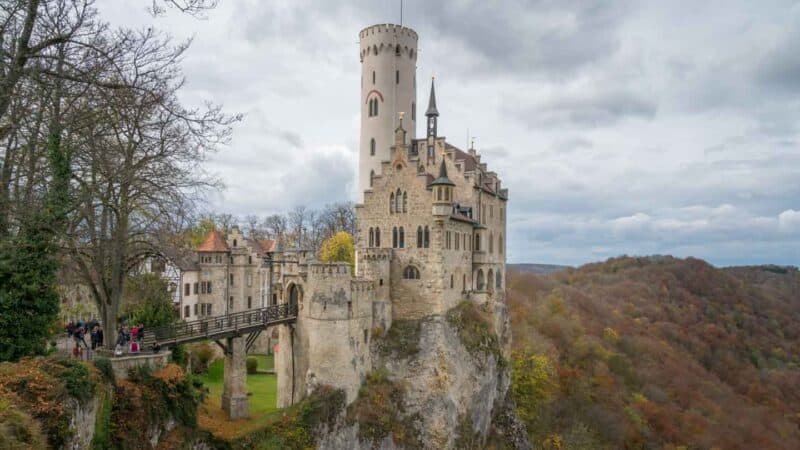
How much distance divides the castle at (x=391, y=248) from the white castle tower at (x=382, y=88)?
0.07 metres

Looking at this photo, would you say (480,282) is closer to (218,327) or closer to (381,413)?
(381,413)

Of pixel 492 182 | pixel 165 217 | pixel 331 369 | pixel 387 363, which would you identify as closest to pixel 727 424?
pixel 492 182

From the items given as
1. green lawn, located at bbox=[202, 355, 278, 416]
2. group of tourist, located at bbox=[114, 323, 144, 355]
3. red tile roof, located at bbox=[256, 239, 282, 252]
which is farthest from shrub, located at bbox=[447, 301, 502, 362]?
red tile roof, located at bbox=[256, 239, 282, 252]

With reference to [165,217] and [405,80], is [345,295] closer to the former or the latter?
[165,217]

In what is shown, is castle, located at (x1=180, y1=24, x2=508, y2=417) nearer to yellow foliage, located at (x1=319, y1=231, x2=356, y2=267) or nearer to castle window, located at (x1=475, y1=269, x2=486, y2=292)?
castle window, located at (x1=475, y1=269, x2=486, y2=292)

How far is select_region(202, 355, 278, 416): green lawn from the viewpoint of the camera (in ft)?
104

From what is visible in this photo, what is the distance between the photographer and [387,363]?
34.0 metres

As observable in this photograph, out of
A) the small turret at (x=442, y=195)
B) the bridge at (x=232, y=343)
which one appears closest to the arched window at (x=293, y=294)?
the bridge at (x=232, y=343)

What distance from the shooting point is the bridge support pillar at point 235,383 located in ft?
91.2

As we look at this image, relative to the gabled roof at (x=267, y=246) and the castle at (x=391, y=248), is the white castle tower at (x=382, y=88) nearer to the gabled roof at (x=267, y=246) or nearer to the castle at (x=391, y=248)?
the castle at (x=391, y=248)

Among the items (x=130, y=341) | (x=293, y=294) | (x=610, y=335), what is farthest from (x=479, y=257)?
(x=610, y=335)

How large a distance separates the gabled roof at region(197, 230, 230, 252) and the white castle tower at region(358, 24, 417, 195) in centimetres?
1730

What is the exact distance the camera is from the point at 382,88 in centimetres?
4106

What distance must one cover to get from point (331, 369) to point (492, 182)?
21.3m
